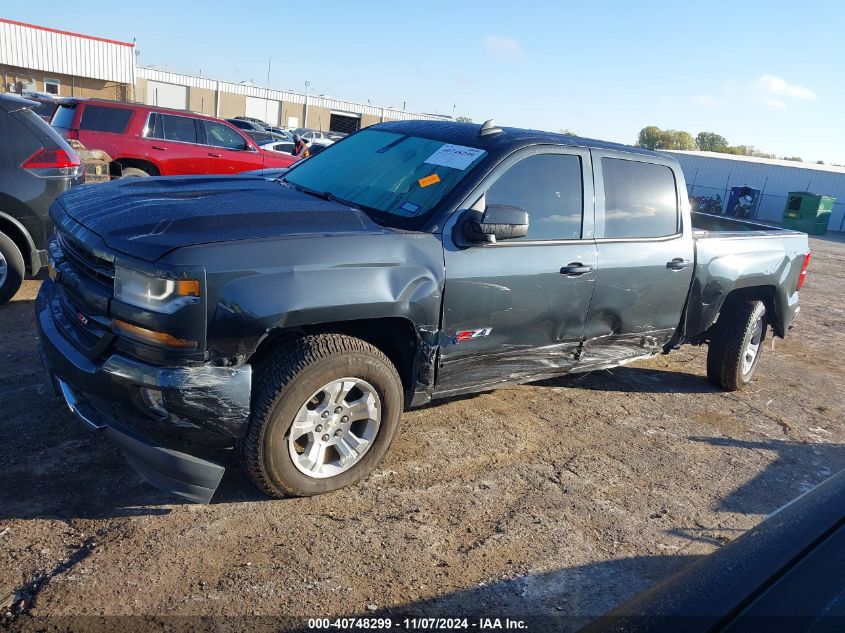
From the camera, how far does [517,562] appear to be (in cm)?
319

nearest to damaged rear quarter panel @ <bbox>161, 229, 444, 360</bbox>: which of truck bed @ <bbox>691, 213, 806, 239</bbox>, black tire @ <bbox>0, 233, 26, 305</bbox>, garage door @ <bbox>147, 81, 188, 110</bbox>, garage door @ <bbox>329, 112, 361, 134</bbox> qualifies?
truck bed @ <bbox>691, 213, 806, 239</bbox>

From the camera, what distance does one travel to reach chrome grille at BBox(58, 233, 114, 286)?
3109mm

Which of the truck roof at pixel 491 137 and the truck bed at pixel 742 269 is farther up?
the truck roof at pixel 491 137

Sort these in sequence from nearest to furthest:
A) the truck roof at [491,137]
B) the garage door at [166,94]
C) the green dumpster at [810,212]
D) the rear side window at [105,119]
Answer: the truck roof at [491,137], the rear side window at [105,119], the green dumpster at [810,212], the garage door at [166,94]

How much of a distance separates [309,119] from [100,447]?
5600cm

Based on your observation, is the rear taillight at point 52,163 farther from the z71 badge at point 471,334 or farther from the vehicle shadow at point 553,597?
the vehicle shadow at point 553,597

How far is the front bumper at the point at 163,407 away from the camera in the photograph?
2.93 meters

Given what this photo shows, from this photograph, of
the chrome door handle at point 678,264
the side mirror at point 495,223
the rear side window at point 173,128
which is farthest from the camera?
the rear side window at point 173,128

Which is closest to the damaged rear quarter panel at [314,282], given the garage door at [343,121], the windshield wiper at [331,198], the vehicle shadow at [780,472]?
the windshield wiper at [331,198]

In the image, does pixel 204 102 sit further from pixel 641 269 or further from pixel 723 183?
pixel 641 269

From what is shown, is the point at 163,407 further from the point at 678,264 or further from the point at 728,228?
the point at 728,228

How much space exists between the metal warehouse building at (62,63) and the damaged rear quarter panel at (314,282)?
123 feet

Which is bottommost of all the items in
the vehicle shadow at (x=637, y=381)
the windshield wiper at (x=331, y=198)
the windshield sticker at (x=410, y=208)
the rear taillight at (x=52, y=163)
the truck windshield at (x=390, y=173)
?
the vehicle shadow at (x=637, y=381)

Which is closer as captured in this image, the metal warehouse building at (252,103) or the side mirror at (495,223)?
the side mirror at (495,223)
